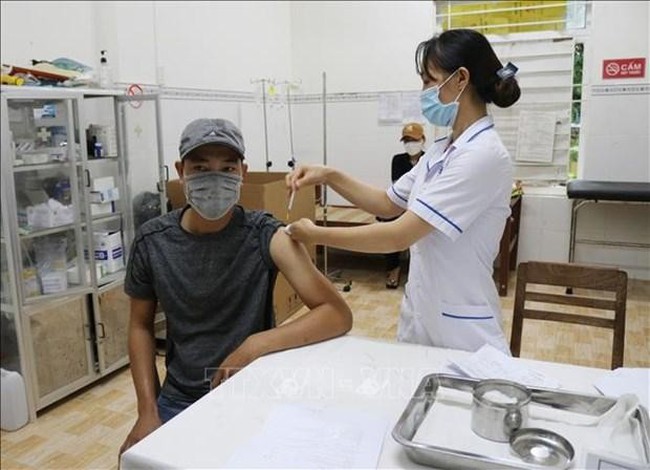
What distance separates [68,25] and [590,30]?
358 cm

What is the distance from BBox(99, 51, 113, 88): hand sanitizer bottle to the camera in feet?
8.87

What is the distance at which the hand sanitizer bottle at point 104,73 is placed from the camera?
2705 mm

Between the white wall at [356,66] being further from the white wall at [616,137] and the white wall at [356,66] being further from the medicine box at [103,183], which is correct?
the medicine box at [103,183]

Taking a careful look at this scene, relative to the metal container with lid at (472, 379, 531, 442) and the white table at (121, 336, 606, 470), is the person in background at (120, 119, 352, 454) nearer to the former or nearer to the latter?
the white table at (121, 336, 606, 470)

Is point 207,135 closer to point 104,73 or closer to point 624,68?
point 104,73

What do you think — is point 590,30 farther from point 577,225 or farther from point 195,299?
point 195,299

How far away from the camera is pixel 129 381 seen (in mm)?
2689

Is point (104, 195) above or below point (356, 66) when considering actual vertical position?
below

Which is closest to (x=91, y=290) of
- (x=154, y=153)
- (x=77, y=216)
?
(x=77, y=216)

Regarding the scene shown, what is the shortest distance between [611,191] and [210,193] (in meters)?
3.19

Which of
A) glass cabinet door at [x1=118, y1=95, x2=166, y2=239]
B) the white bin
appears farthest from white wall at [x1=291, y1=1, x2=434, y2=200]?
the white bin

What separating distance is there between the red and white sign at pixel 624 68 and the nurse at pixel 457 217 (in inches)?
126

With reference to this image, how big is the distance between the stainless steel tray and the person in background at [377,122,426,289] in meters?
2.93

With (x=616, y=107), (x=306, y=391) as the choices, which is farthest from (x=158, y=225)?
(x=616, y=107)
